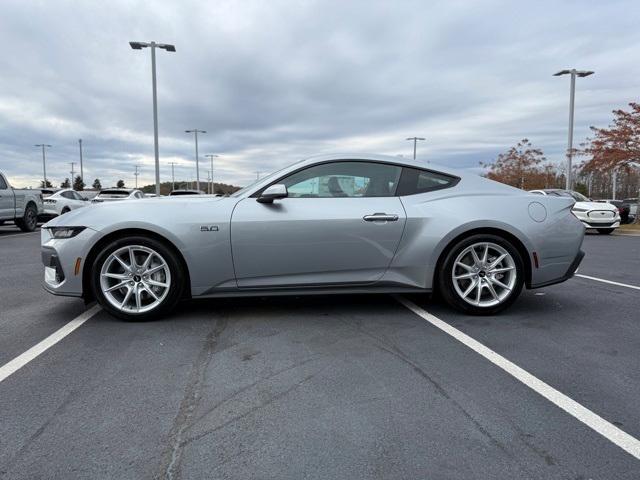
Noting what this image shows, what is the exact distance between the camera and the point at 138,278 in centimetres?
413

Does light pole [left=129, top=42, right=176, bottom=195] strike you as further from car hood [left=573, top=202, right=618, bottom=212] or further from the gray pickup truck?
car hood [left=573, top=202, right=618, bottom=212]

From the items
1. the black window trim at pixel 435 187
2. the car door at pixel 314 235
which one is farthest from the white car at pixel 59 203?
the black window trim at pixel 435 187

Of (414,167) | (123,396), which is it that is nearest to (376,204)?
(414,167)

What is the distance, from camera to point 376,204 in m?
4.27

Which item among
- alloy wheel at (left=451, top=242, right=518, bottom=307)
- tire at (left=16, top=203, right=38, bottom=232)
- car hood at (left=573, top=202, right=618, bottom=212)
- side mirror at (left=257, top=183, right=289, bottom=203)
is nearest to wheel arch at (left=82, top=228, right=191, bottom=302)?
side mirror at (left=257, top=183, right=289, bottom=203)

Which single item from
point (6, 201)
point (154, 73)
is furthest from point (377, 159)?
point (154, 73)

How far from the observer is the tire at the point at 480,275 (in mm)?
4297

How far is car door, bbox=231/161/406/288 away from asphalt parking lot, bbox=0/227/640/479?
403 mm

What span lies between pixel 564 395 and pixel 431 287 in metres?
1.70

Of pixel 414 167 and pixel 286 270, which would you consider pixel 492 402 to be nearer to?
pixel 286 270

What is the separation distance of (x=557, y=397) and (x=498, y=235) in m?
1.90

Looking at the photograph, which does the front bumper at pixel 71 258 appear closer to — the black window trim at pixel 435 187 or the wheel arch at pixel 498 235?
the black window trim at pixel 435 187

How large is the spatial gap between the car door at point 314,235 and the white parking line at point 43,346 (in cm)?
143

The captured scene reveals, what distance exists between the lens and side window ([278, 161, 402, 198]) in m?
4.32
